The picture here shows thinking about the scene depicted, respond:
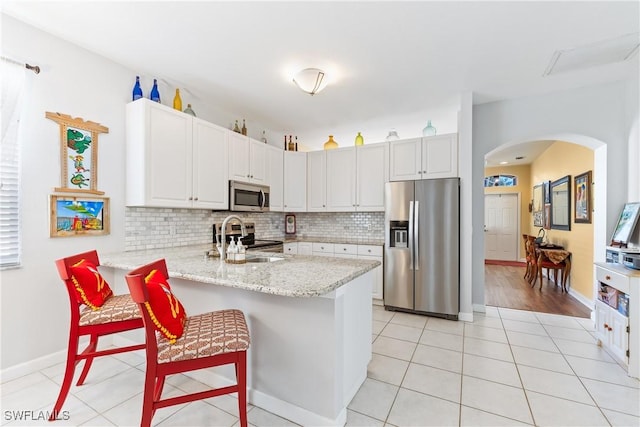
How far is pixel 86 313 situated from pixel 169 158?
1.52m

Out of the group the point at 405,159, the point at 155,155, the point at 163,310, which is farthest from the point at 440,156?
the point at 163,310

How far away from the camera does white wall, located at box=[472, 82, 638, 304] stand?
296 cm

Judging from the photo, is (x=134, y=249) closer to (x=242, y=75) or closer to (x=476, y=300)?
(x=242, y=75)

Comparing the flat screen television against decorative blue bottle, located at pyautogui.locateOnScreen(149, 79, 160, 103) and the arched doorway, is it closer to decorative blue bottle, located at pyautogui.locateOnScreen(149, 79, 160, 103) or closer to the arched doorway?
the arched doorway

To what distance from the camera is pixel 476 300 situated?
354 cm

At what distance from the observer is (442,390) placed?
1921 millimetres

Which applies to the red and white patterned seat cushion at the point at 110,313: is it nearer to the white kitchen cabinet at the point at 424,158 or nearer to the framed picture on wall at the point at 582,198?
the white kitchen cabinet at the point at 424,158

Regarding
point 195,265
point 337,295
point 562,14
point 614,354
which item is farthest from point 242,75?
point 614,354

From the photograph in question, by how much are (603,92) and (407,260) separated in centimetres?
273

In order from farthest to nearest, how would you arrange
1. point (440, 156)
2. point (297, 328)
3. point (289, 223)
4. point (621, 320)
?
point (289, 223)
point (440, 156)
point (621, 320)
point (297, 328)

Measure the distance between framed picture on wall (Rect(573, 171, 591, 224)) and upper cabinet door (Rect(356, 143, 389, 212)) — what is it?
108 inches

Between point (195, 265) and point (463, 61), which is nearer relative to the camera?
point (195, 265)

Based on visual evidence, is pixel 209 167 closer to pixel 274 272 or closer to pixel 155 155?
A: pixel 155 155

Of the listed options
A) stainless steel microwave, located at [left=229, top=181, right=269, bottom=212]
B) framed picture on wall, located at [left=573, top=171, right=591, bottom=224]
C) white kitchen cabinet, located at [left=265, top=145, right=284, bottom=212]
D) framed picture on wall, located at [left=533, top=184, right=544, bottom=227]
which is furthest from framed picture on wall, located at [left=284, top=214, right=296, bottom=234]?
framed picture on wall, located at [left=533, top=184, right=544, bottom=227]
